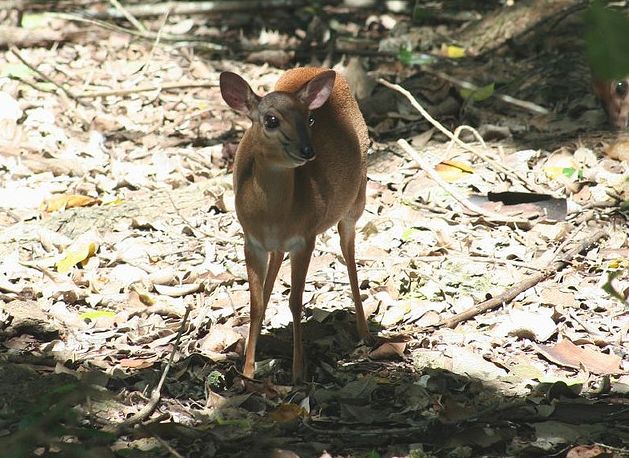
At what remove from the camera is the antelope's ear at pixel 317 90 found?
436cm

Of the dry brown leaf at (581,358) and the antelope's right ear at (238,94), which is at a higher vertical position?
the antelope's right ear at (238,94)

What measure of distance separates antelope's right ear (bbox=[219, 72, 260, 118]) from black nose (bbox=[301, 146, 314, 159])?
1.36 feet

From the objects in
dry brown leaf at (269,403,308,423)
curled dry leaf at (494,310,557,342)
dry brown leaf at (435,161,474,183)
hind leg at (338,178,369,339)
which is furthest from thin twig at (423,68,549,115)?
dry brown leaf at (269,403,308,423)

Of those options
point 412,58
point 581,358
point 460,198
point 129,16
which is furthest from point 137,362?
point 129,16

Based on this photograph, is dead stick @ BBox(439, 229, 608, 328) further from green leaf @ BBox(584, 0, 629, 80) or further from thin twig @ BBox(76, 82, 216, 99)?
green leaf @ BBox(584, 0, 629, 80)

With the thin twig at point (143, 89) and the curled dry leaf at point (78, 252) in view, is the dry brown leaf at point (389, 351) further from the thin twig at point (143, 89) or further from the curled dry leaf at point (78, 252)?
the thin twig at point (143, 89)

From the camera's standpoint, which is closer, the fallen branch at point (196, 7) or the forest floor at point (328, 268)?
the forest floor at point (328, 268)

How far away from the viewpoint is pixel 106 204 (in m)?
6.50

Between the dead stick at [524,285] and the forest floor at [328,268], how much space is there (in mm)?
16

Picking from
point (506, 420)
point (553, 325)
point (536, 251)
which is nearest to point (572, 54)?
point (536, 251)

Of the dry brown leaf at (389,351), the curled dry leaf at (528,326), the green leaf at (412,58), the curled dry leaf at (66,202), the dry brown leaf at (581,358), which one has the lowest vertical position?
the dry brown leaf at (581,358)

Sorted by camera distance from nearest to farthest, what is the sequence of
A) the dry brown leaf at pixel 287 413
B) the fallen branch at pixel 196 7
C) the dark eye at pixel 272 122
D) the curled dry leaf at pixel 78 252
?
the dry brown leaf at pixel 287 413, the dark eye at pixel 272 122, the curled dry leaf at pixel 78 252, the fallen branch at pixel 196 7

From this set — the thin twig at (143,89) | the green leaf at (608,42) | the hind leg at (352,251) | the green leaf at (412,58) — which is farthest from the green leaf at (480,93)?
the green leaf at (608,42)

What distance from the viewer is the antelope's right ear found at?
4.25 m
